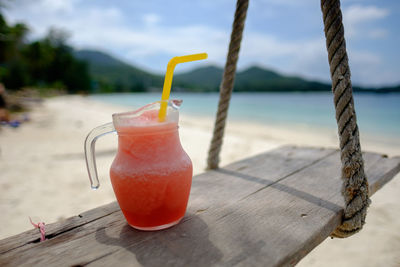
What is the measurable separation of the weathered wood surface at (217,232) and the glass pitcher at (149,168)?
0.25ft

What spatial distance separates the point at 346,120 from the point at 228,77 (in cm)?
74

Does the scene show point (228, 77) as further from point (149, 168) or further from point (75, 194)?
point (75, 194)

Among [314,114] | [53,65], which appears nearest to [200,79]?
[53,65]

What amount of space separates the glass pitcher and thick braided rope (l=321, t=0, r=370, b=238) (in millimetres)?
573

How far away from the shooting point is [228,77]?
1543mm

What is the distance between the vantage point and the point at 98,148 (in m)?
4.73

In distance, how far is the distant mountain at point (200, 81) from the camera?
53.0m

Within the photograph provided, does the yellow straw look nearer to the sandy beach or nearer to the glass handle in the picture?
the glass handle

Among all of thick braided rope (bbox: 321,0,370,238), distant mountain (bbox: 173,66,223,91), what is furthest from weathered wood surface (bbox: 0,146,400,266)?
distant mountain (bbox: 173,66,223,91)

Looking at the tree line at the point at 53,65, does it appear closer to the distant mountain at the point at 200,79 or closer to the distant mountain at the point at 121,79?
the distant mountain at the point at 121,79

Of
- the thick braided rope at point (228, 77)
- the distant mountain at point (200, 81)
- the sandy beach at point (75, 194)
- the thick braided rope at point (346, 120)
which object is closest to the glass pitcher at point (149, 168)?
the thick braided rope at point (346, 120)

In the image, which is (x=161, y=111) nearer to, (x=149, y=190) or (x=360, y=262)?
(x=149, y=190)

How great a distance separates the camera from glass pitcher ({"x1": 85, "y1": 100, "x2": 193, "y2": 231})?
837 millimetres

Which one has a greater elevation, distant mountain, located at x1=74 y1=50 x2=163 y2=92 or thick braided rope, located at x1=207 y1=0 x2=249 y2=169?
distant mountain, located at x1=74 y1=50 x2=163 y2=92
